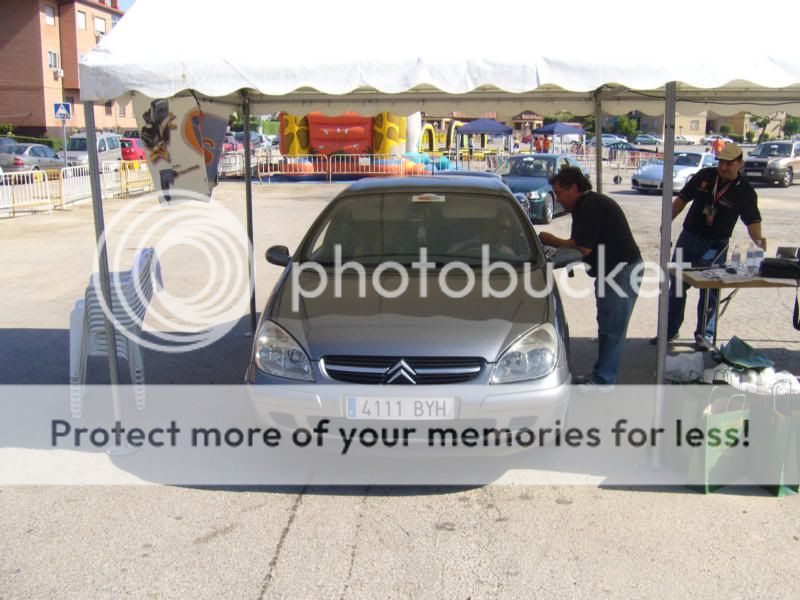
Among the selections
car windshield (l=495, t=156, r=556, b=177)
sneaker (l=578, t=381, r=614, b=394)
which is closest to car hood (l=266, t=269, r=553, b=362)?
sneaker (l=578, t=381, r=614, b=394)

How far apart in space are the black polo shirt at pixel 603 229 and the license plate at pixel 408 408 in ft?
6.79

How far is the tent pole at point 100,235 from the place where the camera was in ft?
14.9

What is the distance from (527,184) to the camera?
18.4 metres

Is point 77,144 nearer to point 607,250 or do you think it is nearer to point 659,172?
point 659,172

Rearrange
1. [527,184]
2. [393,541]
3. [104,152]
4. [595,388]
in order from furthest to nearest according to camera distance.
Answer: [104,152] → [527,184] → [595,388] → [393,541]

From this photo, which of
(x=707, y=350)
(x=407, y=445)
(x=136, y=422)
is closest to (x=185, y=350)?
(x=136, y=422)

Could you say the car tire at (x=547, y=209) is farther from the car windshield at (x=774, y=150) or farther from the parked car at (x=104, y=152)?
the parked car at (x=104, y=152)

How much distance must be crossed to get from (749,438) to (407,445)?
1.93m

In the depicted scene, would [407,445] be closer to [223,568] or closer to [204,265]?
[223,568]

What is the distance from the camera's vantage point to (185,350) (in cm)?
715

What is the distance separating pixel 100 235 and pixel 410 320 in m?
1.97

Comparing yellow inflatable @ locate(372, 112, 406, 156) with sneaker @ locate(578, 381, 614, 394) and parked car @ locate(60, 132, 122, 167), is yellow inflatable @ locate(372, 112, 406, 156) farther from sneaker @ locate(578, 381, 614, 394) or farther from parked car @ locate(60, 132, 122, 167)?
sneaker @ locate(578, 381, 614, 394)

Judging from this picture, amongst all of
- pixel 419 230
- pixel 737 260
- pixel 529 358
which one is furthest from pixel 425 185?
pixel 737 260

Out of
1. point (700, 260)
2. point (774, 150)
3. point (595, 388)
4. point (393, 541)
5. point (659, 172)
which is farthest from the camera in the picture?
point (774, 150)
